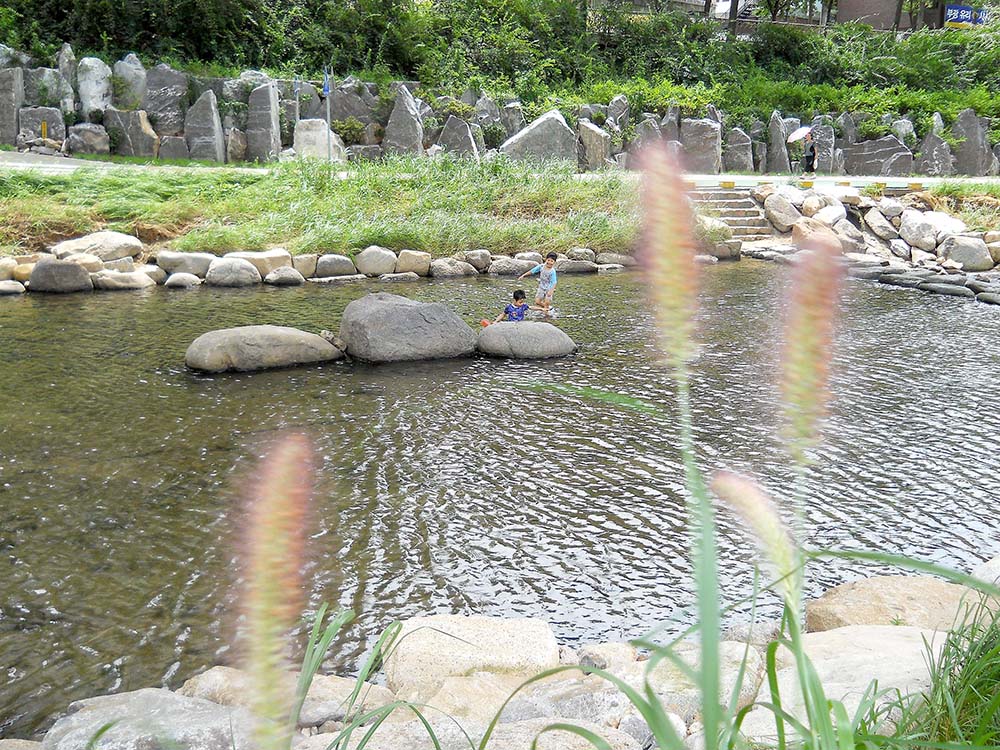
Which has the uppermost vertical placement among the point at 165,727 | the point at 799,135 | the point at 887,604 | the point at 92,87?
the point at 92,87

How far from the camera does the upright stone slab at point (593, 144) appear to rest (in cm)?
2634

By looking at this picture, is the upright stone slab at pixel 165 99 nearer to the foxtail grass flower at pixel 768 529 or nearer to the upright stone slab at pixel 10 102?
the upright stone slab at pixel 10 102

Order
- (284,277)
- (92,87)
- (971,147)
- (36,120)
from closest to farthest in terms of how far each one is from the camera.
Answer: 1. (284,277)
2. (36,120)
3. (92,87)
4. (971,147)

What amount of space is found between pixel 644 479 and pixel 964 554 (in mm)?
2230

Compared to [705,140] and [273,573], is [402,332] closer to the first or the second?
[273,573]

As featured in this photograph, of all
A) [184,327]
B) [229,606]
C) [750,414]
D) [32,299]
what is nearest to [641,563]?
[229,606]

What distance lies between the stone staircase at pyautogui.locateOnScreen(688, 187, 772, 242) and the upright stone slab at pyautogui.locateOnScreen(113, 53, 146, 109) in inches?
588

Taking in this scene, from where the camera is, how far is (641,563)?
5.52m

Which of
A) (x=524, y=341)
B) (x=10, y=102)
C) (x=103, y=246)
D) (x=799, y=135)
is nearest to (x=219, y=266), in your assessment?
(x=103, y=246)

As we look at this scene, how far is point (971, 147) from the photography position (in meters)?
30.0

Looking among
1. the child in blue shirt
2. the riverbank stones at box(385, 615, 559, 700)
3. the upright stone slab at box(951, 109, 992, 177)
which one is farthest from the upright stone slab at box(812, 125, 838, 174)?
the riverbank stones at box(385, 615, 559, 700)

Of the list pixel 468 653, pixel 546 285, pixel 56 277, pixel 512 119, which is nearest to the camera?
pixel 468 653

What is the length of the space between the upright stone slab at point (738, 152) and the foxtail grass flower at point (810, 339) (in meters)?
29.8

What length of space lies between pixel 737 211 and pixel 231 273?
41.4 feet
